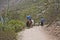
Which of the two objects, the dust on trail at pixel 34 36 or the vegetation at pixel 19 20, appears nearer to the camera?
the vegetation at pixel 19 20

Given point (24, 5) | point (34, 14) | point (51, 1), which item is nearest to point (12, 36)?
point (51, 1)

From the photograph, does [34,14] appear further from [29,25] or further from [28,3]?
[29,25]

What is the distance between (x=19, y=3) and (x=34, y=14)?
932 centimetres

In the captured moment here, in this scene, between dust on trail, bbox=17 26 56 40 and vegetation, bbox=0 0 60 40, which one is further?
dust on trail, bbox=17 26 56 40

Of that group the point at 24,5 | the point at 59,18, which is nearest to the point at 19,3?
the point at 24,5

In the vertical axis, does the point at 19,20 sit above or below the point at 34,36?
below

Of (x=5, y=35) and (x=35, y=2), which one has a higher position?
(x=5, y=35)

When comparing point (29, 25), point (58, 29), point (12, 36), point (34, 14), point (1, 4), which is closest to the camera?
point (12, 36)

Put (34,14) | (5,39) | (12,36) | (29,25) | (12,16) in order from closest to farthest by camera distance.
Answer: (5,39) < (12,36) < (29,25) < (12,16) < (34,14)

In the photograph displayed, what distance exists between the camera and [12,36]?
38.3 ft

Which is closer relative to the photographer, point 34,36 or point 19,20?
point 34,36

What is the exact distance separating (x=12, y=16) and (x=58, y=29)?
12.7 meters

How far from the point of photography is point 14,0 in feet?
149

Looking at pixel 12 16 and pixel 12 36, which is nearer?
pixel 12 36
